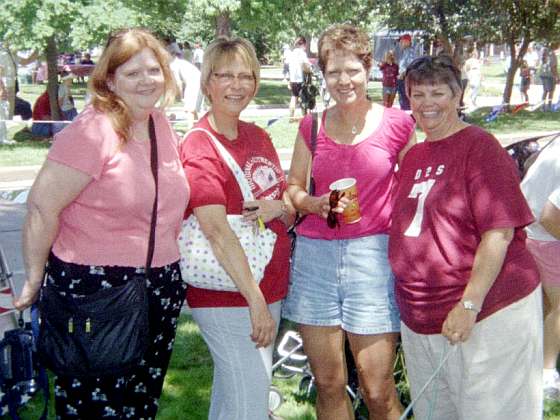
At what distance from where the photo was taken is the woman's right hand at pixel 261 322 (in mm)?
2896

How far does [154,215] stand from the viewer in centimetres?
279

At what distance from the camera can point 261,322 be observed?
9.52 ft

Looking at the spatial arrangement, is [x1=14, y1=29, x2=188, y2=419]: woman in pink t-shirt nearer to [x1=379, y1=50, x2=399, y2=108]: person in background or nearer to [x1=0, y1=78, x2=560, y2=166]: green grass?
[x1=0, y1=78, x2=560, y2=166]: green grass

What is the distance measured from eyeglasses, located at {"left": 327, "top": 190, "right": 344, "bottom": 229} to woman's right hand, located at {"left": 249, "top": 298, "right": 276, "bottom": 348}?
42cm

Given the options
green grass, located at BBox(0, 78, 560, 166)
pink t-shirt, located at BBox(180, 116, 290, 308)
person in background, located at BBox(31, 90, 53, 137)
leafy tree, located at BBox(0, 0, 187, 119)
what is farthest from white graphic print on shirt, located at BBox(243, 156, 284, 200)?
person in background, located at BBox(31, 90, 53, 137)

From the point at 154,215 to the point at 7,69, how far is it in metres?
14.3

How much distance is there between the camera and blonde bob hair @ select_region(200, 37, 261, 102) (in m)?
3.02

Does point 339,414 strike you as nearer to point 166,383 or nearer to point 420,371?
point 420,371

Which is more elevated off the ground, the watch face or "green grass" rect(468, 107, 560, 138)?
the watch face

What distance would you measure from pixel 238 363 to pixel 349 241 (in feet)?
2.14

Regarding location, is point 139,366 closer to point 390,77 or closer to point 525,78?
point 390,77

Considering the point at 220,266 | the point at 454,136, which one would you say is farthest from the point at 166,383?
the point at 454,136

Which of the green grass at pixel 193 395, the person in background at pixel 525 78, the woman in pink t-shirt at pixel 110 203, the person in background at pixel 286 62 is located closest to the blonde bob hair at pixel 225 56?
the woman in pink t-shirt at pixel 110 203

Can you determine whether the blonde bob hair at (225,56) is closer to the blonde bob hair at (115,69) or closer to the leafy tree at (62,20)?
the blonde bob hair at (115,69)
